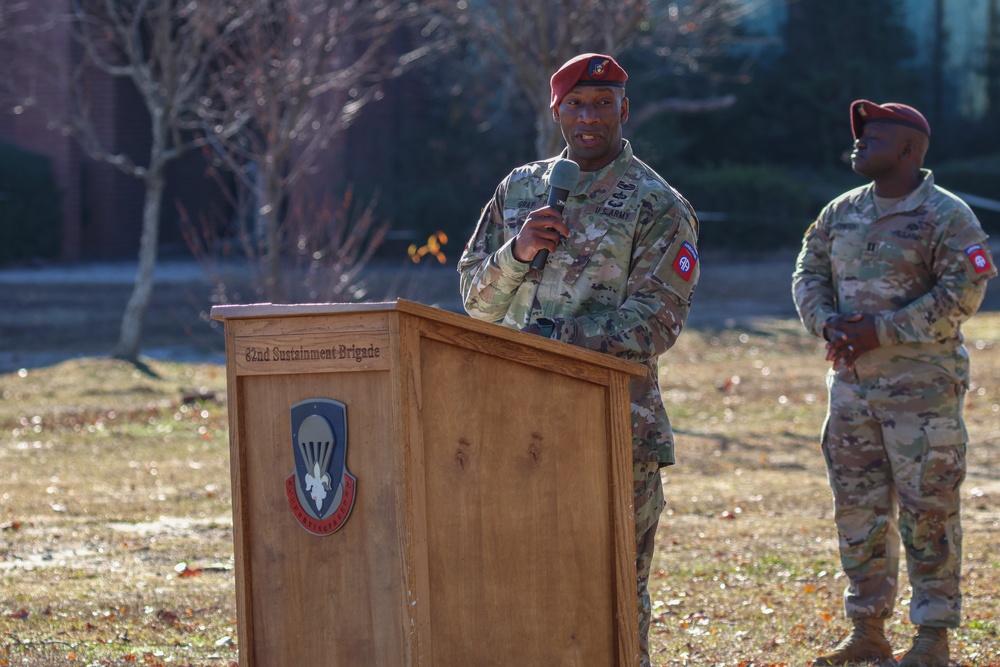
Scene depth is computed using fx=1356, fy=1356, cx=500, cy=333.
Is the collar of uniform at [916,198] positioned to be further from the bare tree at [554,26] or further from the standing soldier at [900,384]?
the bare tree at [554,26]

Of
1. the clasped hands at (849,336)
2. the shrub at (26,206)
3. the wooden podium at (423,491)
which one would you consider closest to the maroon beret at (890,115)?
the clasped hands at (849,336)

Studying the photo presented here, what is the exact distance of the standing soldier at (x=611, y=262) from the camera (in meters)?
3.83

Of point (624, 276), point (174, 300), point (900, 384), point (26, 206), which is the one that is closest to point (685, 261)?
point (624, 276)

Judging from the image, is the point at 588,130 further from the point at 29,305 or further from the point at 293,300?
the point at 29,305

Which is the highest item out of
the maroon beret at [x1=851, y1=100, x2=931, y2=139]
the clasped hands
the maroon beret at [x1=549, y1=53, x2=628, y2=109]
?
the maroon beret at [x1=851, y1=100, x2=931, y2=139]

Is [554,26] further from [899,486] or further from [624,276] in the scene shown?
[624,276]

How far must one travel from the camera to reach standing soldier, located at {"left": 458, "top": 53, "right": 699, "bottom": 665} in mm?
3834

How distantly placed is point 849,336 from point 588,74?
6.43 feet

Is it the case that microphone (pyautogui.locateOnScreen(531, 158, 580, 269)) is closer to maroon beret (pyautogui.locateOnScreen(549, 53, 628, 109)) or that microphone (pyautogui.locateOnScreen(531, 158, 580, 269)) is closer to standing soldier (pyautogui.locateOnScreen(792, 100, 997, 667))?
maroon beret (pyautogui.locateOnScreen(549, 53, 628, 109))

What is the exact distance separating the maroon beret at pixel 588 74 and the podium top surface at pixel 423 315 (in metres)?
0.88

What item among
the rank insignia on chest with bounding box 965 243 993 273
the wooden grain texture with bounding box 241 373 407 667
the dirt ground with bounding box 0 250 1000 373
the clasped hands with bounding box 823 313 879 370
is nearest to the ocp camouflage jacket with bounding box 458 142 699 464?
the wooden grain texture with bounding box 241 373 407 667

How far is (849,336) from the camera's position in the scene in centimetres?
529

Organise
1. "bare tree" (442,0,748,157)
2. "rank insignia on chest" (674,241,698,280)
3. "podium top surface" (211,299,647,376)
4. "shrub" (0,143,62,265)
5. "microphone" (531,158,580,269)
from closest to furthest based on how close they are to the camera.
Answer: "podium top surface" (211,299,647,376), "microphone" (531,158,580,269), "rank insignia on chest" (674,241,698,280), "bare tree" (442,0,748,157), "shrub" (0,143,62,265)

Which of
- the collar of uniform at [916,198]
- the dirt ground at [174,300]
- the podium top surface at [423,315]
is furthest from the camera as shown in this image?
the dirt ground at [174,300]
